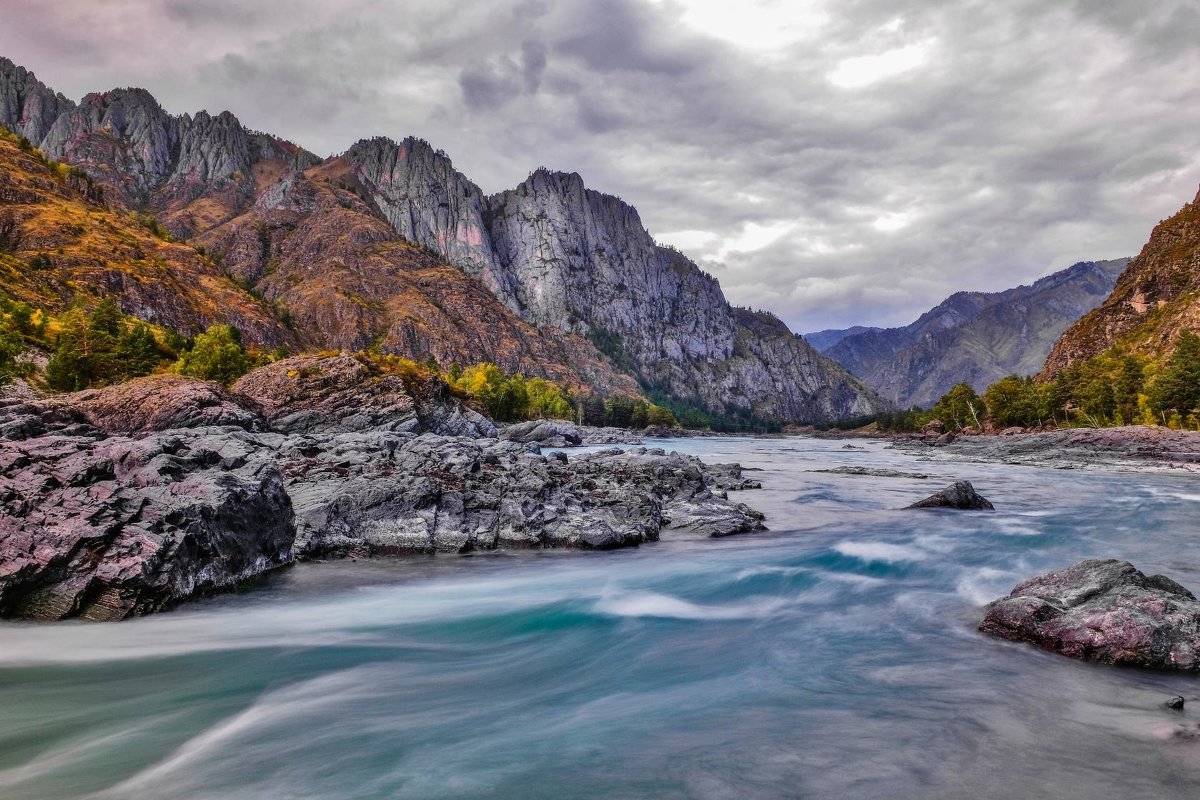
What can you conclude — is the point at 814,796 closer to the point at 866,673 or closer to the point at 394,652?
the point at 866,673

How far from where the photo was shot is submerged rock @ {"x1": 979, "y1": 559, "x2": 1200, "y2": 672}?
8945mm

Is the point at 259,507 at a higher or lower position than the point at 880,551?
higher

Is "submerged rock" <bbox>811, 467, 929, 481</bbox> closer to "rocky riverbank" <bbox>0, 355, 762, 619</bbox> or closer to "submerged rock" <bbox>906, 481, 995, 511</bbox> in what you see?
"submerged rock" <bbox>906, 481, 995, 511</bbox>

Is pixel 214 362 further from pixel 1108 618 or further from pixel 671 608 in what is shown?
pixel 1108 618

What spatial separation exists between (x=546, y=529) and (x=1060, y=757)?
45.6 feet

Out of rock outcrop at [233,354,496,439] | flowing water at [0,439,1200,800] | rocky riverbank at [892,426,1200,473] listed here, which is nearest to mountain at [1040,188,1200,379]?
rocky riverbank at [892,426,1200,473]

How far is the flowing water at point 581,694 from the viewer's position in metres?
6.56

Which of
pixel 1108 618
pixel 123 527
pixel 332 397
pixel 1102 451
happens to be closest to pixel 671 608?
pixel 1108 618

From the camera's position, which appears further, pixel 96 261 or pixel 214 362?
pixel 96 261

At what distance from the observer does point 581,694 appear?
9523 millimetres

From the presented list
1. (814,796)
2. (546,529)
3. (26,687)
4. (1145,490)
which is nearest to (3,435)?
(26,687)

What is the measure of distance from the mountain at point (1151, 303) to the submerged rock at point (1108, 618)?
131455mm

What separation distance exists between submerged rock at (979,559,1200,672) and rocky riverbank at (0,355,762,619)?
1094 cm

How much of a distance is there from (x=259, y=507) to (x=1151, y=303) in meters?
183
